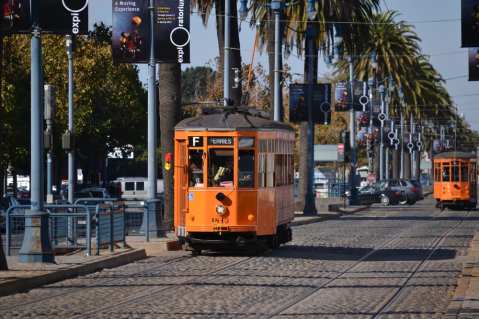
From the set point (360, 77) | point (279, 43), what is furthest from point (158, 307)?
point (360, 77)

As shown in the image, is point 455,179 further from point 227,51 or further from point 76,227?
point 76,227

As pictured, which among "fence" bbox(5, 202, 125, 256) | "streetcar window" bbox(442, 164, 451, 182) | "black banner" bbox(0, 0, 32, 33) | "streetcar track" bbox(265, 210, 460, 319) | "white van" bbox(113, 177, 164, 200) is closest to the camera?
"streetcar track" bbox(265, 210, 460, 319)

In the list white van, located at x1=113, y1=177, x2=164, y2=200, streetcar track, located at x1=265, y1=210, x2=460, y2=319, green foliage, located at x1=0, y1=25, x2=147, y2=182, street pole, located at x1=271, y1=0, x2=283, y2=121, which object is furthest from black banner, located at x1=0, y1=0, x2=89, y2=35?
white van, located at x1=113, y1=177, x2=164, y2=200

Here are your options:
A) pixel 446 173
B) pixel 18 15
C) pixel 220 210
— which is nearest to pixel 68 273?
pixel 18 15

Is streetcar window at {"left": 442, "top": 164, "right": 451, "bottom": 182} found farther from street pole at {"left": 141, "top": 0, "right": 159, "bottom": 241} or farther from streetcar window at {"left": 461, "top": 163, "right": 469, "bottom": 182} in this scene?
street pole at {"left": 141, "top": 0, "right": 159, "bottom": 241}

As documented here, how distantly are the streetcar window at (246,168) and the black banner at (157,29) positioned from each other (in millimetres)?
5459

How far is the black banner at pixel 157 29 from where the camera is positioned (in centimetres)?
3247

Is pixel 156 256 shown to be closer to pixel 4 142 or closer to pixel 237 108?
pixel 237 108

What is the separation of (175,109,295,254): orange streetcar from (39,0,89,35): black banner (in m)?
5.32

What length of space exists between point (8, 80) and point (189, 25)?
34.3m

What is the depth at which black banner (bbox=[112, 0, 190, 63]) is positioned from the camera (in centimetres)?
3247

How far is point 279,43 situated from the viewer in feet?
174

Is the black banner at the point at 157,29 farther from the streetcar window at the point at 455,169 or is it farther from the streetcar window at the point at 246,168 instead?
the streetcar window at the point at 455,169

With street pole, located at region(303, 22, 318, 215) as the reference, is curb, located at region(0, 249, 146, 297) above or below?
below
